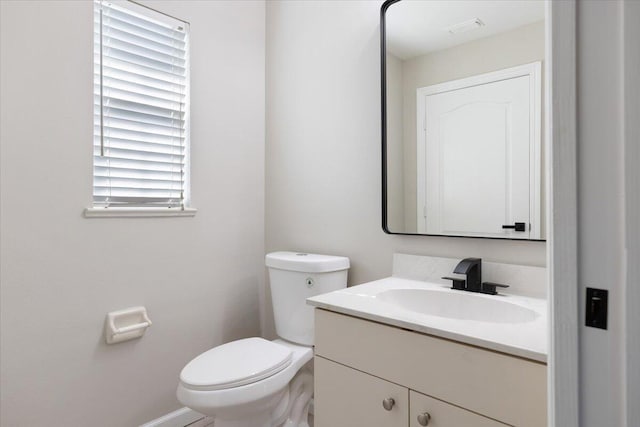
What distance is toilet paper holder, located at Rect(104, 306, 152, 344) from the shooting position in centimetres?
158

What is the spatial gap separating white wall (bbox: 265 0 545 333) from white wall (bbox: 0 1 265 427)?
0.18 meters

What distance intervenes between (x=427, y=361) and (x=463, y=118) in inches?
36.0

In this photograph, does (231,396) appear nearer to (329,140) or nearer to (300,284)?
(300,284)

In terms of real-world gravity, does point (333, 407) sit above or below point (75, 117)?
below

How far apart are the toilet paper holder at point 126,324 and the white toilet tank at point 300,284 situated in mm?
594

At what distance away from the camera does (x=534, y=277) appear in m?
1.26

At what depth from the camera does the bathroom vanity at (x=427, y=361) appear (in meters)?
0.83

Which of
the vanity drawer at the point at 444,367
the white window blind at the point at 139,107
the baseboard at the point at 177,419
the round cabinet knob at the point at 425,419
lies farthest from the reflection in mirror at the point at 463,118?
the baseboard at the point at 177,419

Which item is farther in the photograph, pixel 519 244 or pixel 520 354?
pixel 519 244

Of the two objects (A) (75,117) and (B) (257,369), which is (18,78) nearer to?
(A) (75,117)

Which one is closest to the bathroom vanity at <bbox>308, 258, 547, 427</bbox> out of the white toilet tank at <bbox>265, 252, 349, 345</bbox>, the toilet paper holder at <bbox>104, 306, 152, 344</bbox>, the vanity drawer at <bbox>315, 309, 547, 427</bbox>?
the vanity drawer at <bbox>315, 309, 547, 427</bbox>

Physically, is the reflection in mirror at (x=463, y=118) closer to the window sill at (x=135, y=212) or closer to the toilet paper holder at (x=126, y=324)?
the window sill at (x=135, y=212)
